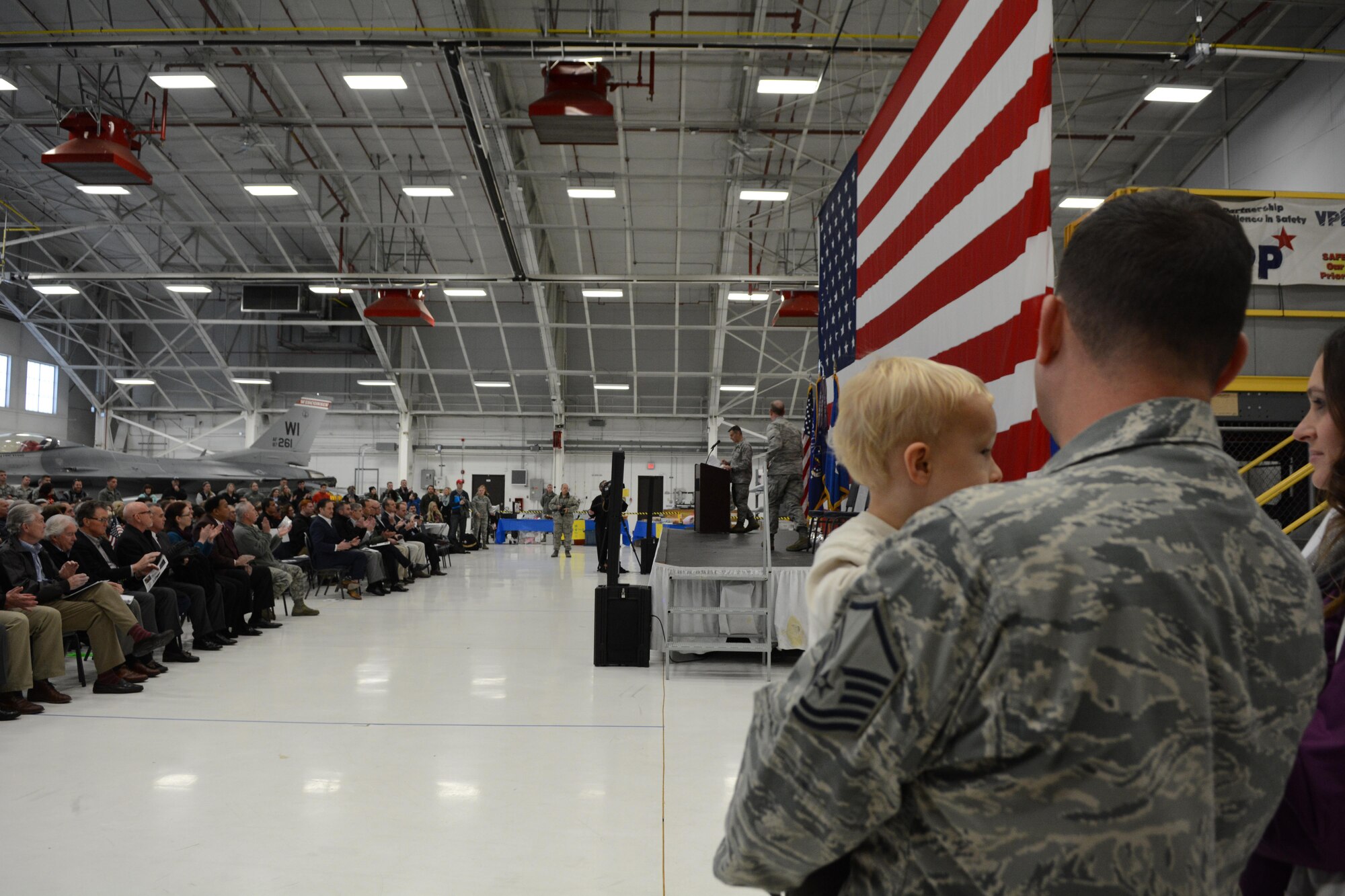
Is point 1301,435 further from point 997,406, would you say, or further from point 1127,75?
point 1127,75

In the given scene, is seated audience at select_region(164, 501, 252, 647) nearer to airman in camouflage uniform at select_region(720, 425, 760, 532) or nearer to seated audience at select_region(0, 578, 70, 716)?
seated audience at select_region(0, 578, 70, 716)

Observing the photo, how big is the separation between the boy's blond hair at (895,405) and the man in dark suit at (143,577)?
6011 mm

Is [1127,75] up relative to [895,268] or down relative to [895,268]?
up

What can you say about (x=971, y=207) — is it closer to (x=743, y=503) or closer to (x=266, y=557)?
(x=743, y=503)

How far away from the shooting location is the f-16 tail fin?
1930 centimetres

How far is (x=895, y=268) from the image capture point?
539 centimetres

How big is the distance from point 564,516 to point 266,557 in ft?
29.3

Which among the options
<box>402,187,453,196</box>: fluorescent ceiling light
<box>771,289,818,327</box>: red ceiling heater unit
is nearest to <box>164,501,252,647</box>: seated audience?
<box>402,187,453,196</box>: fluorescent ceiling light

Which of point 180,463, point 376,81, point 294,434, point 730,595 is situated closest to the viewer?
point 730,595

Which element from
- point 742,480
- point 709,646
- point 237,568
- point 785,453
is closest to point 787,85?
point 742,480

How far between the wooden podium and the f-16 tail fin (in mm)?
13319

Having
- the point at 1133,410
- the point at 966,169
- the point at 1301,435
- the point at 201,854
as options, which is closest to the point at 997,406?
A: the point at 966,169

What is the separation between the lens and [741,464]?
9422 millimetres

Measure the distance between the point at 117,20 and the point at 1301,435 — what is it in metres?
16.1
